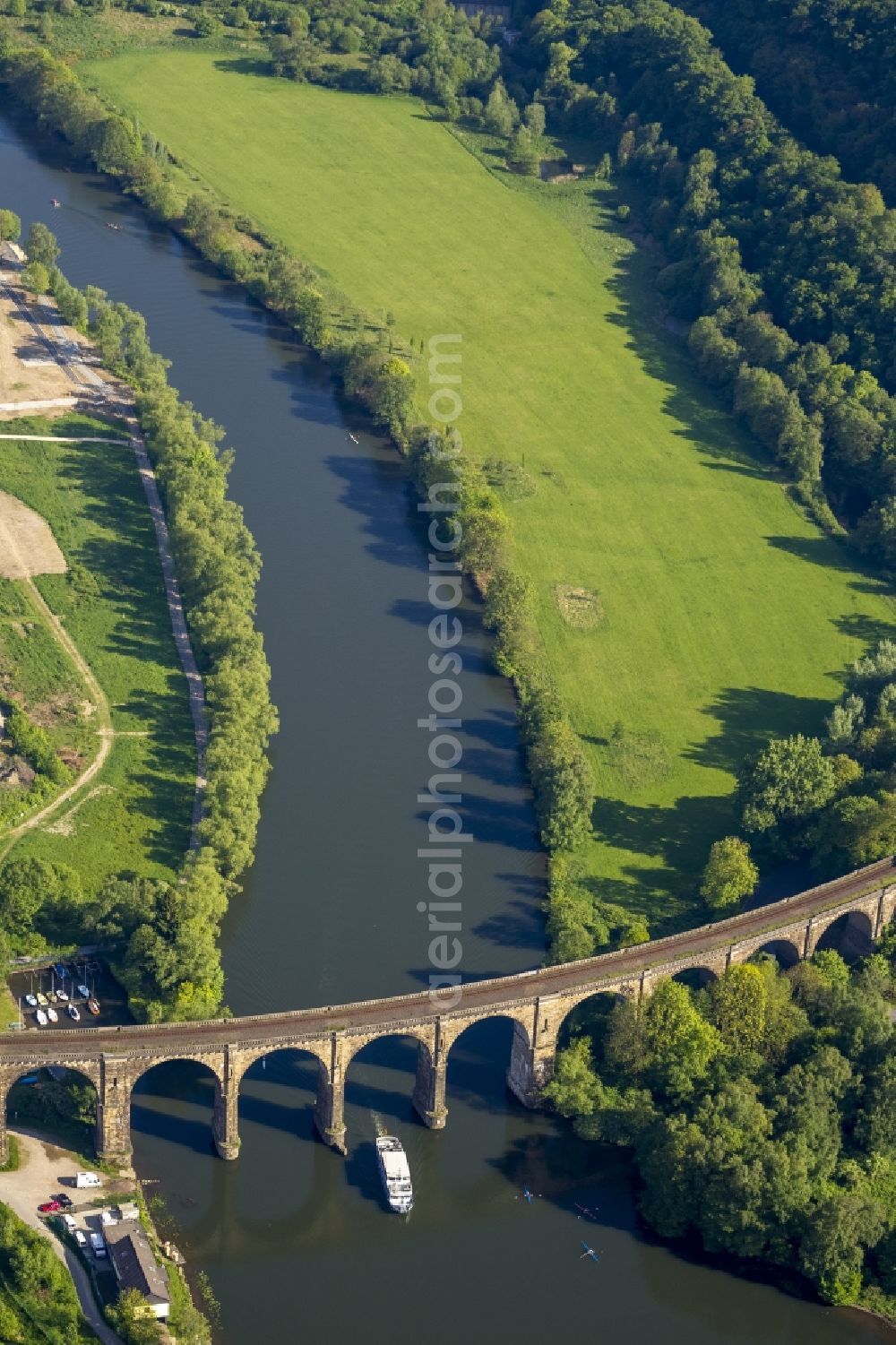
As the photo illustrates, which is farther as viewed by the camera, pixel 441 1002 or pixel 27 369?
pixel 27 369

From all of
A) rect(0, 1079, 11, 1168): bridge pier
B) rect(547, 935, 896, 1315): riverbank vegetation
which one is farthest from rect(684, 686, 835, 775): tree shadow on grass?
rect(0, 1079, 11, 1168): bridge pier

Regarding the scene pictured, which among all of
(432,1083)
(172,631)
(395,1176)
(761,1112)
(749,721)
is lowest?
(395,1176)

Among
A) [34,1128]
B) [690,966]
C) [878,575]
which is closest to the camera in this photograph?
[34,1128]

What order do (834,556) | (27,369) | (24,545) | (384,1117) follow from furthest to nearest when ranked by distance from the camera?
(27,369) → (834,556) → (24,545) → (384,1117)

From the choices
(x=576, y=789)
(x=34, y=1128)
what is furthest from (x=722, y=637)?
(x=34, y=1128)

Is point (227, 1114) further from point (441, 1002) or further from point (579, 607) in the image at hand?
point (579, 607)

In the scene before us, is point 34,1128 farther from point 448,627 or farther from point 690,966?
point 448,627

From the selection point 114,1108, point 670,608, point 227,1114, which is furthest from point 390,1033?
point 670,608
